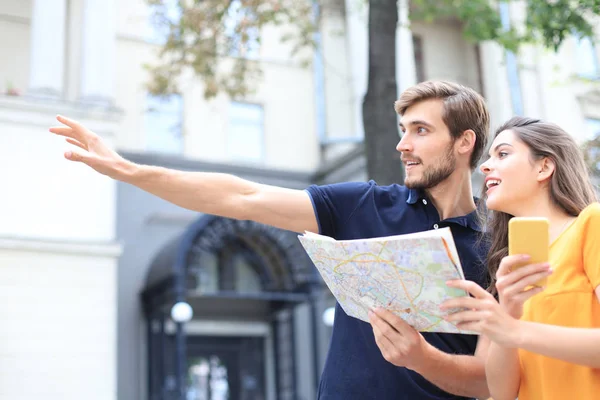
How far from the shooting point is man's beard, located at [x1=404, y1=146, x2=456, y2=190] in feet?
8.80

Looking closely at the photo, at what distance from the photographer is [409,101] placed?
277 cm

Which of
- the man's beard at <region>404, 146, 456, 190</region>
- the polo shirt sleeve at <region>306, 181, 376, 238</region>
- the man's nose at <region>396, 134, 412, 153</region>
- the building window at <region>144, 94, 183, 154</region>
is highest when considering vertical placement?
the building window at <region>144, 94, 183, 154</region>

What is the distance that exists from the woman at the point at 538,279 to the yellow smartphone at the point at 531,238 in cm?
2

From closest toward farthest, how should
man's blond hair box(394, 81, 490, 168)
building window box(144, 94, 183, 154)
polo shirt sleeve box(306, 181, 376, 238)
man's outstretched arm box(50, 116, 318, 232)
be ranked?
man's outstretched arm box(50, 116, 318, 232)
polo shirt sleeve box(306, 181, 376, 238)
man's blond hair box(394, 81, 490, 168)
building window box(144, 94, 183, 154)

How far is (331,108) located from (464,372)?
14105 millimetres

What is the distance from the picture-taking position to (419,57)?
56.2 feet

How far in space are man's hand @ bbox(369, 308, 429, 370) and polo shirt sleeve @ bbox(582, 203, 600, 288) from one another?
20.6 inches

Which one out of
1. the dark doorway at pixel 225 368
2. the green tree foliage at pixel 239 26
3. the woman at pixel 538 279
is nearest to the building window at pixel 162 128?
the green tree foliage at pixel 239 26

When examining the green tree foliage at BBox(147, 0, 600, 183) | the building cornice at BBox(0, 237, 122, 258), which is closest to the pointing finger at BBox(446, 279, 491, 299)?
the green tree foliage at BBox(147, 0, 600, 183)

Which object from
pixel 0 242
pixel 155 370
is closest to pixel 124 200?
pixel 155 370

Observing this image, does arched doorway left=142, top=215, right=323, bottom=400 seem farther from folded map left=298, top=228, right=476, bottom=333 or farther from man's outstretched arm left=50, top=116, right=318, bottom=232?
folded map left=298, top=228, right=476, bottom=333

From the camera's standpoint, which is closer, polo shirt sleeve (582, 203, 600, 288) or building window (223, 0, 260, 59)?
polo shirt sleeve (582, 203, 600, 288)

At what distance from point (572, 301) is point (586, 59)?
54.3ft

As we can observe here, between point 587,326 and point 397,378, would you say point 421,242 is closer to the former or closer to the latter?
point 587,326
